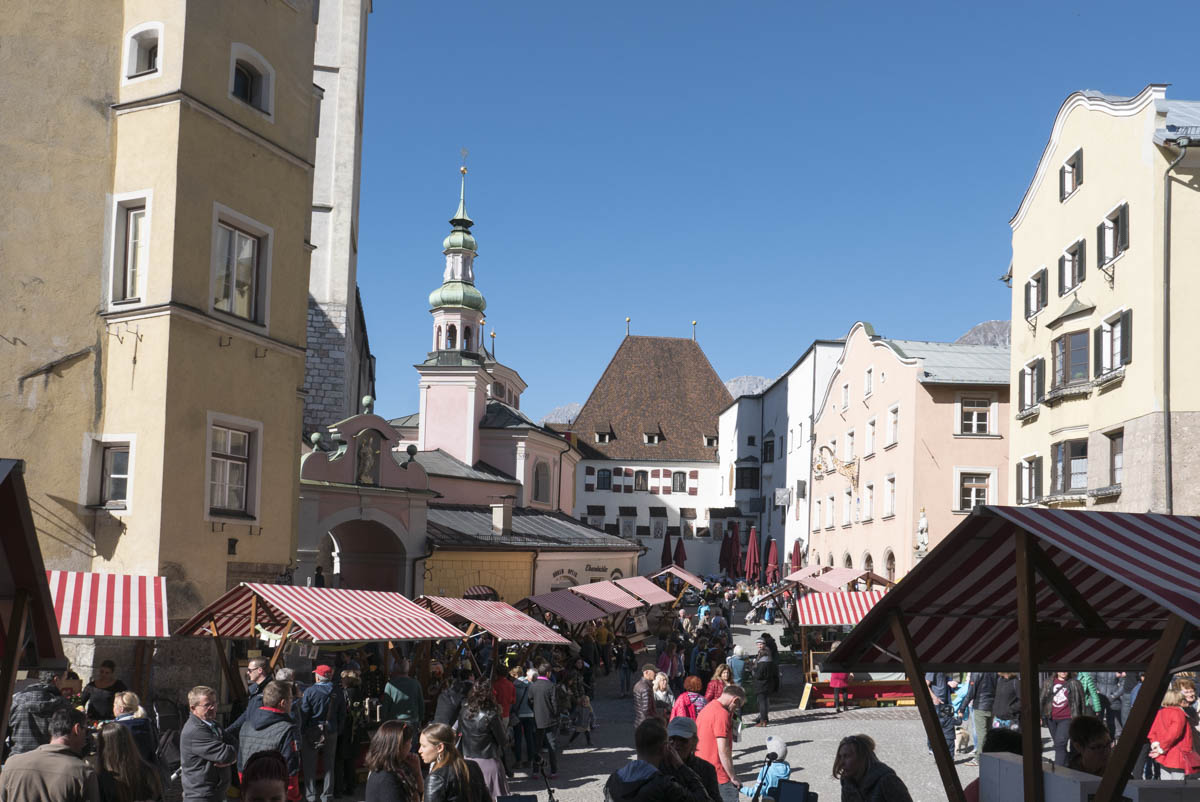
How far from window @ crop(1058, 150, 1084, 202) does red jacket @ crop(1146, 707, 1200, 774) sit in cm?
1975

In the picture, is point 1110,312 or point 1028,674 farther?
point 1110,312

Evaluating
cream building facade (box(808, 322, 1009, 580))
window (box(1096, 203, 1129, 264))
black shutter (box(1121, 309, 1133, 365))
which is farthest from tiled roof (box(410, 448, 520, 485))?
black shutter (box(1121, 309, 1133, 365))

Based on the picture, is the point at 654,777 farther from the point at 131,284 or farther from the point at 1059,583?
the point at 131,284

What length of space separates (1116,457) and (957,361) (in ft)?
47.2

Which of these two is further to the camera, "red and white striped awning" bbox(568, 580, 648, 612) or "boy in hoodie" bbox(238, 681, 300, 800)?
"red and white striped awning" bbox(568, 580, 648, 612)

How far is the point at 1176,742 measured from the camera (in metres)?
12.3

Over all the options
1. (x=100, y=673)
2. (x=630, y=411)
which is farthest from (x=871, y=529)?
(x=630, y=411)

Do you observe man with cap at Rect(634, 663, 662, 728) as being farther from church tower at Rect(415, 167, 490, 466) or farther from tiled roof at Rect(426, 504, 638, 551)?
church tower at Rect(415, 167, 490, 466)

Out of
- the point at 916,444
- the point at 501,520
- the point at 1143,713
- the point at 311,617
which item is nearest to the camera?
the point at 1143,713

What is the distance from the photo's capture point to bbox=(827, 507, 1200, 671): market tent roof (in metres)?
5.14

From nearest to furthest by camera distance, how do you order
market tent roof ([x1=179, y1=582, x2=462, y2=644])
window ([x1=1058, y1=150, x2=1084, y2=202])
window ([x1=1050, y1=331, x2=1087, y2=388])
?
market tent roof ([x1=179, y1=582, x2=462, y2=644])
window ([x1=1050, y1=331, x2=1087, y2=388])
window ([x1=1058, y1=150, x2=1084, y2=202])

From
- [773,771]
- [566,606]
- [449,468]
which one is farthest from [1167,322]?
[449,468]

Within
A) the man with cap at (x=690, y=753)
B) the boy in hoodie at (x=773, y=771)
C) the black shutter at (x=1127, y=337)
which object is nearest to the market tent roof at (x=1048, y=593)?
the man with cap at (x=690, y=753)

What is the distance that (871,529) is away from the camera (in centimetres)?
4344
